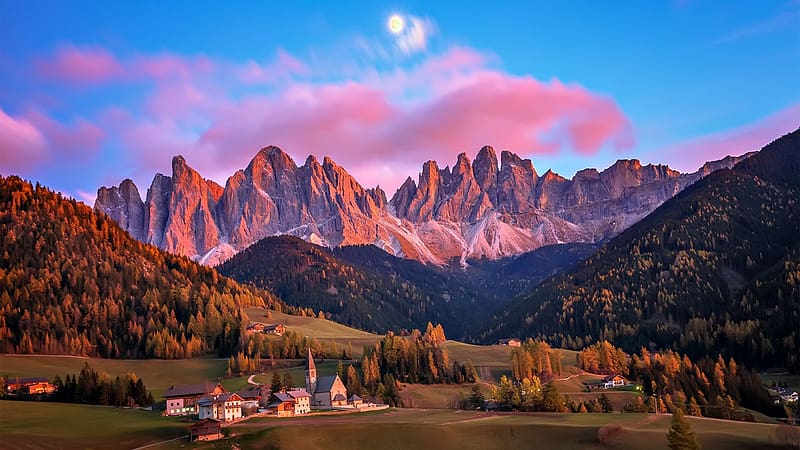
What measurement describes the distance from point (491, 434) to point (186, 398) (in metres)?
52.1

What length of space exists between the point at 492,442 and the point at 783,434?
2994 cm

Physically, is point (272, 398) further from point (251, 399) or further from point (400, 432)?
point (400, 432)

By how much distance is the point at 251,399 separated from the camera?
117 metres

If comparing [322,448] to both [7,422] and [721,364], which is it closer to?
[7,422]

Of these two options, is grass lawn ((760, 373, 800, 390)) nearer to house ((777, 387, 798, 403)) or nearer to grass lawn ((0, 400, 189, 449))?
house ((777, 387, 798, 403))

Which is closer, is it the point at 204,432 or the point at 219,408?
the point at 204,432

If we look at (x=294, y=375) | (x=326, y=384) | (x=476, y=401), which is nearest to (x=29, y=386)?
(x=294, y=375)

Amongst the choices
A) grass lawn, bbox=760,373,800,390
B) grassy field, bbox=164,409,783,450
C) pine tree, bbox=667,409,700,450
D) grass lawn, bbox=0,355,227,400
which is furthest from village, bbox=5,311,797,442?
pine tree, bbox=667,409,700,450

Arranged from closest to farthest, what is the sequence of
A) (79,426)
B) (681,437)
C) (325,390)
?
1. (681,437)
2. (79,426)
3. (325,390)

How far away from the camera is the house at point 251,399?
11270 centimetres

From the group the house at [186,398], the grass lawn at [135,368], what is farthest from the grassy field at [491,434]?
the grass lawn at [135,368]

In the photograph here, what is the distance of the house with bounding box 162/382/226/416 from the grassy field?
67.2 feet

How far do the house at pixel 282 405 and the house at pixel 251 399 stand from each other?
8.46ft

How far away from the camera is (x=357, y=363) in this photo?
16688 centimetres
